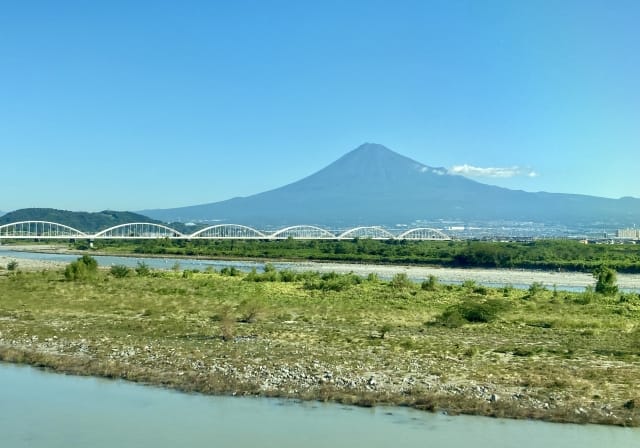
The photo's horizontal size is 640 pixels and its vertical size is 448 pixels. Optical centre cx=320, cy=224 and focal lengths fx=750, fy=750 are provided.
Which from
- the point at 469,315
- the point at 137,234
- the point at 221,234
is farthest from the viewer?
the point at 221,234

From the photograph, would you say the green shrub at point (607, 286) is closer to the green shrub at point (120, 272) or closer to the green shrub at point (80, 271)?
the green shrub at point (120, 272)

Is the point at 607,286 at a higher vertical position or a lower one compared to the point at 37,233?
lower

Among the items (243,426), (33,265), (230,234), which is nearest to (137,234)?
(230,234)

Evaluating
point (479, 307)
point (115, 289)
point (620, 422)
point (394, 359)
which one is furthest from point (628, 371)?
point (115, 289)

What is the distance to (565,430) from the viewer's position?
11.6 meters

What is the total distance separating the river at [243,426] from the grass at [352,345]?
48 cm

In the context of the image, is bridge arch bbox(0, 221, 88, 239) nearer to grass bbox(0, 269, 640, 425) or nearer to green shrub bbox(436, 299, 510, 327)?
grass bbox(0, 269, 640, 425)

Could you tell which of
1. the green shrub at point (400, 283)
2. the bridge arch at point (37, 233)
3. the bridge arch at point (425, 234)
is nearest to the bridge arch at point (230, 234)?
the bridge arch at point (37, 233)

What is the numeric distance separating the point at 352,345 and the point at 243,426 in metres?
6.55

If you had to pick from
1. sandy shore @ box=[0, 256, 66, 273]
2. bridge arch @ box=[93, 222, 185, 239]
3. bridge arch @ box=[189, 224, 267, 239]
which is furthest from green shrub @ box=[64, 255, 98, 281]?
bridge arch @ box=[189, 224, 267, 239]

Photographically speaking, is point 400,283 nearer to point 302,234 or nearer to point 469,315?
point 469,315

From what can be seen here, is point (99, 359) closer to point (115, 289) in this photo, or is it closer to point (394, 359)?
point (394, 359)

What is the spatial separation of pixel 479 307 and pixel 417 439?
1356 cm

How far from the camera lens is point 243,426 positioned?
1173 centimetres
